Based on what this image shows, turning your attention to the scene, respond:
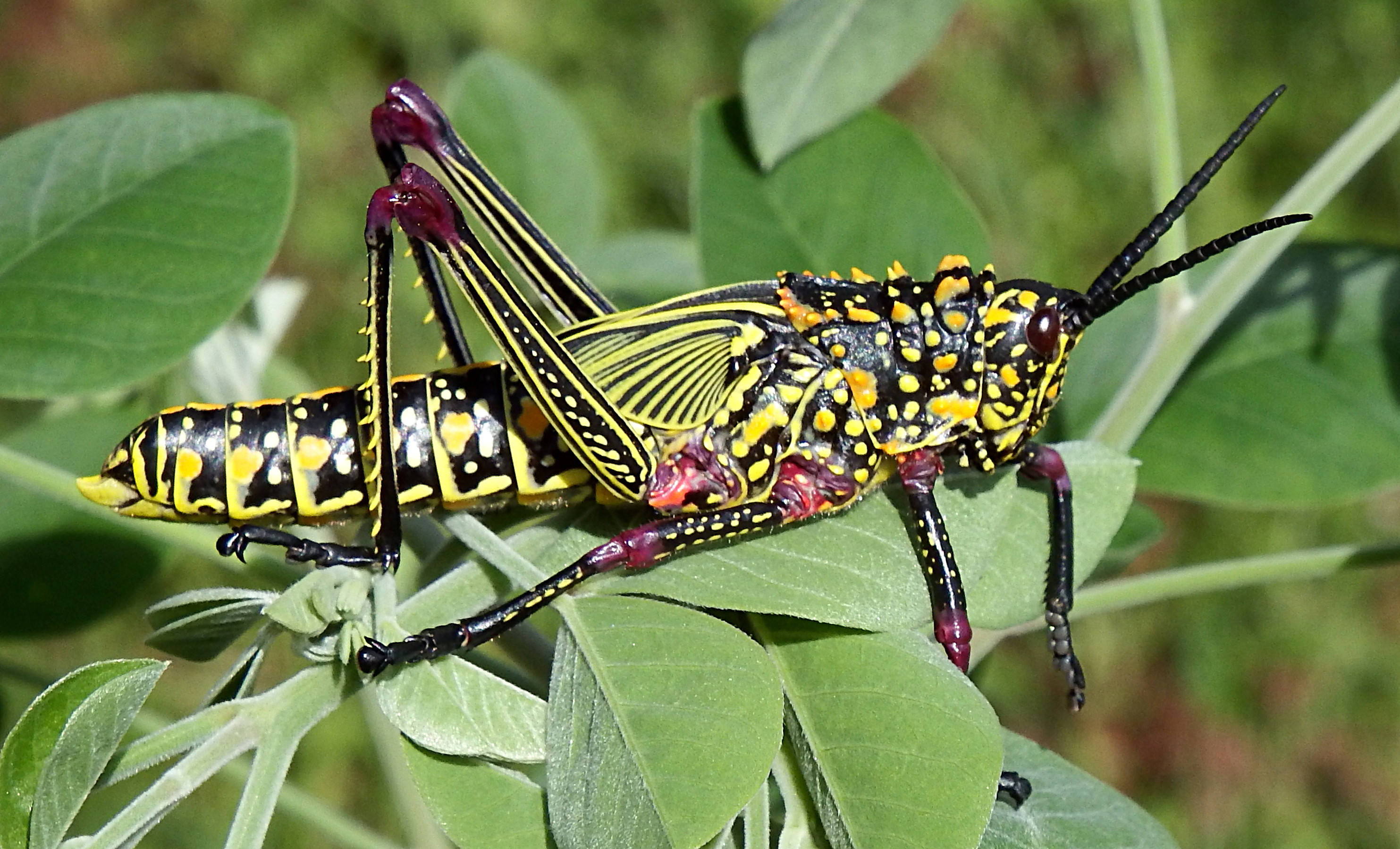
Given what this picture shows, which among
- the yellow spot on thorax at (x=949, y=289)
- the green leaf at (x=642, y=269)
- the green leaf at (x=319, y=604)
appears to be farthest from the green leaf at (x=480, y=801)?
the green leaf at (x=642, y=269)

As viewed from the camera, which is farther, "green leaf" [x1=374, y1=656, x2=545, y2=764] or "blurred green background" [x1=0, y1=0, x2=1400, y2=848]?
"blurred green background" [x1=0, y1=0, x2=1400, y2=848]

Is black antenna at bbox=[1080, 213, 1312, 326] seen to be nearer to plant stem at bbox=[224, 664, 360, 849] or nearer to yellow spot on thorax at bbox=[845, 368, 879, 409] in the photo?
yellow spot on thorax at bbox=[845, 368, 879, 409]

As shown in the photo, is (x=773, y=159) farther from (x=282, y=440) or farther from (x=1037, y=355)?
(x=282, y=440)

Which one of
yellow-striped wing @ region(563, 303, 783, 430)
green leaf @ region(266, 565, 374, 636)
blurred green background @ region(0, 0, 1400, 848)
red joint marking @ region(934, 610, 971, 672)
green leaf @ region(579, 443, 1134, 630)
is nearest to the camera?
green leaf @ region(266, 565, 374, 636)

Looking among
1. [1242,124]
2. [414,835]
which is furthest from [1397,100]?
[414,835]

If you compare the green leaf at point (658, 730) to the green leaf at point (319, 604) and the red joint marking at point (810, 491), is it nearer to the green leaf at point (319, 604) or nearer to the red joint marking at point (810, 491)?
the green leaf at point (319, 604)

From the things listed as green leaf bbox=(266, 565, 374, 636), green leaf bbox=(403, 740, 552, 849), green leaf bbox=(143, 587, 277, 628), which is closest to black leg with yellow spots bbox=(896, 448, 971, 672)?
green leaf bbox=(403, 740, 552, 849)
